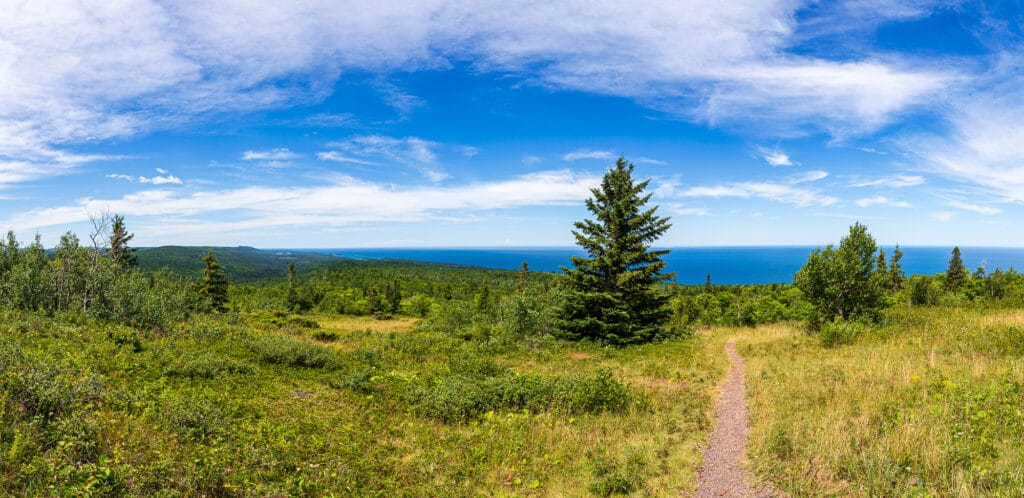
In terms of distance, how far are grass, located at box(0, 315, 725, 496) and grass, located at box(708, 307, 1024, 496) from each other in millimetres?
1499

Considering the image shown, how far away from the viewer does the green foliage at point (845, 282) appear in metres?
20.2

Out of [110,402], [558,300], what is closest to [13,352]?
[110,402]

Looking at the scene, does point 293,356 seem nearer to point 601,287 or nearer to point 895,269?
point 601,287

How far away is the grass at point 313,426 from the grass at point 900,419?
Result: 59.0 inches

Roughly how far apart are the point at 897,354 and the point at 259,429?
1628 centimetres

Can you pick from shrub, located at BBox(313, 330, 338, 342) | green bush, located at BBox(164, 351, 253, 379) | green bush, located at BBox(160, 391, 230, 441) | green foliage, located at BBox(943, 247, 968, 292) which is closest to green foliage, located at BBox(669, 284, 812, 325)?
green foliage, located at BBox(943, 247, 968, 292)

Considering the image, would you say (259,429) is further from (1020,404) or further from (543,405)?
(1020,404)

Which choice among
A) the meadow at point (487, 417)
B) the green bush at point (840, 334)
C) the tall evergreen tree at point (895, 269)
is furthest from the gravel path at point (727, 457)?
the tall evergreen tree at point (895, 269)

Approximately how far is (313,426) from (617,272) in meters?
16.9

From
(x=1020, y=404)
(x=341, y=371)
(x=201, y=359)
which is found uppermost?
(x=1020, y=404)

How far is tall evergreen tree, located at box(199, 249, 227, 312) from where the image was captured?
4456 centimetres

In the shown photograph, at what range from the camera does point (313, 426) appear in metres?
8.95

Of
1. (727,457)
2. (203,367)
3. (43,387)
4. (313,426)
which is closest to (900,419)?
(727,457)

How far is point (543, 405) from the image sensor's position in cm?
1069
